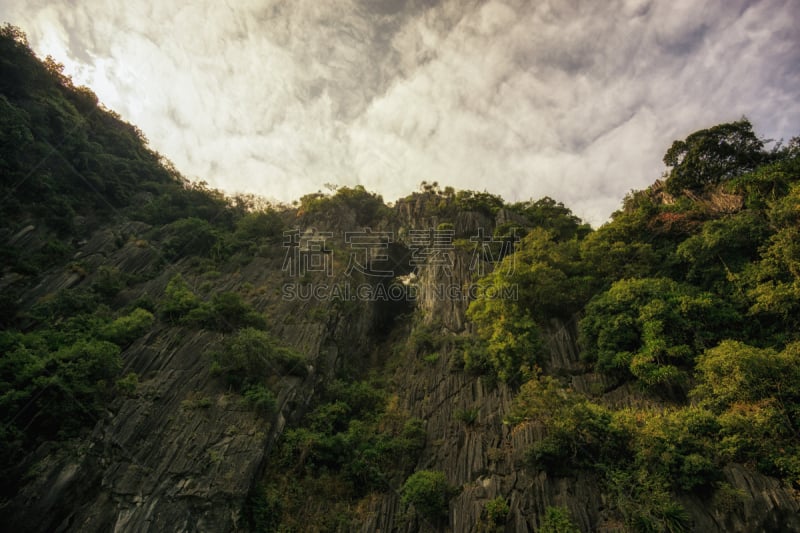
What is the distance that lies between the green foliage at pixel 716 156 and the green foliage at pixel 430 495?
75.8 ft

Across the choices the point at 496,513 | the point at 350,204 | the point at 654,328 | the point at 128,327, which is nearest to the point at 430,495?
the point at 496,513

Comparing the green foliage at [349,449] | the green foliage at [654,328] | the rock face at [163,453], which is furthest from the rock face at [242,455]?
the green foliage at [654,328]

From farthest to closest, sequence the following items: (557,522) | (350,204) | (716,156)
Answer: (350,204), (716,156), (557,522)

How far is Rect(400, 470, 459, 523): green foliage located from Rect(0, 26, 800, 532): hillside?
0.09 m

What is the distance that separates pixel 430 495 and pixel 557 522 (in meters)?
4.83

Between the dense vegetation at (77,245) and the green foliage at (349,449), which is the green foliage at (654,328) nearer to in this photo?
the green foliage at (349,449)

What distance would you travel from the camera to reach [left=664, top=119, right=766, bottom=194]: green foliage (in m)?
21.6

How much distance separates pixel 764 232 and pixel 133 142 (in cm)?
4979

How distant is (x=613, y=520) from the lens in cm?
1106

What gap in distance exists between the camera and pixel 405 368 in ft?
80.3

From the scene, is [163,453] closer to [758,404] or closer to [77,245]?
[77,245]

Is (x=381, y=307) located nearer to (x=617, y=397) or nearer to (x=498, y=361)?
(x=498, y=361)

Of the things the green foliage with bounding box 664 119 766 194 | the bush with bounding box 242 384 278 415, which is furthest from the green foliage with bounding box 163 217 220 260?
the green foliage with bounding box 664 119 766 194

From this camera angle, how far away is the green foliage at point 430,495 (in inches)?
555
